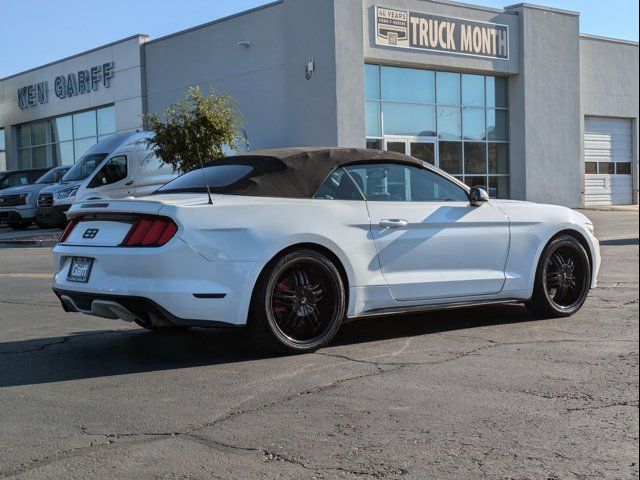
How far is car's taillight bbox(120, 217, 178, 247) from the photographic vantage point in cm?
548

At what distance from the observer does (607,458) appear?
3670 millimetres

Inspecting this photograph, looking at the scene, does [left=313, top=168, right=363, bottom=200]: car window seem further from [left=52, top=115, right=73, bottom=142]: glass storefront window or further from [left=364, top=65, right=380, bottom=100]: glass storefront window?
[left=52, top=115, right=73, bottom=142]: glass storefront window

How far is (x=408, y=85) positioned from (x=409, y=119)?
1.10 m

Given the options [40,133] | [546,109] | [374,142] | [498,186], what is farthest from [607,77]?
[40,133]

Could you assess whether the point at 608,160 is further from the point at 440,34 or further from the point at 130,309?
the point at 130,309

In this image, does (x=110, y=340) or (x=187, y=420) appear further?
(x=110, y=340)

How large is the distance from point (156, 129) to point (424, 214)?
14.3 metres

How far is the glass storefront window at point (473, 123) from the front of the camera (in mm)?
27297

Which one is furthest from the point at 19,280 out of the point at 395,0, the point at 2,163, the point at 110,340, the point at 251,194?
the point at 2,163

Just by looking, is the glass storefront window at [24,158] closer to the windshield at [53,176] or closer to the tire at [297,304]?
the windshield at [53,176]

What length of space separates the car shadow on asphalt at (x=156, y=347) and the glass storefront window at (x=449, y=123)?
1935cm

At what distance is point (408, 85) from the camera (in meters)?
25.6

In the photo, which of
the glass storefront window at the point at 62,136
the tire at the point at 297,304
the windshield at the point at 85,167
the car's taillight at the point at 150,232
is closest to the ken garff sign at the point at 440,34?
the windshield at the point at 85,167

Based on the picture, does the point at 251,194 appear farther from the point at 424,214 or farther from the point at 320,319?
the point at 424,214
